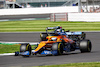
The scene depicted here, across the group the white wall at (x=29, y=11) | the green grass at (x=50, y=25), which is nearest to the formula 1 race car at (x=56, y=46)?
the green grass at (x=50, y=25)

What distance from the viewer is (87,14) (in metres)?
40.4

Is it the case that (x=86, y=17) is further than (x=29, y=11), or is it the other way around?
(x=29, y=11)

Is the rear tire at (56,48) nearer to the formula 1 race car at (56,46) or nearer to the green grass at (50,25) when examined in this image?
the formula 1 race car at (56,46)

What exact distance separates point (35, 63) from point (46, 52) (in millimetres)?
1721

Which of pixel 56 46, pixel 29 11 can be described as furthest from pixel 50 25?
pixel 29 11

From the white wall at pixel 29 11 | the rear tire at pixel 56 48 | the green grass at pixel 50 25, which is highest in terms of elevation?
the white wall at pixel 29 11

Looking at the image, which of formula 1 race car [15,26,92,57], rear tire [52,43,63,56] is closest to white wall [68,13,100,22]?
formula 1 race car [15,26,92,57]

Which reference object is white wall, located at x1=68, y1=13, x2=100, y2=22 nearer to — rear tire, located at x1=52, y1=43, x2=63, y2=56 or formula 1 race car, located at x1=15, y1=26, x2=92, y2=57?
formula 1 race car, located at x1=15, y1=26, x2=92, y2=57

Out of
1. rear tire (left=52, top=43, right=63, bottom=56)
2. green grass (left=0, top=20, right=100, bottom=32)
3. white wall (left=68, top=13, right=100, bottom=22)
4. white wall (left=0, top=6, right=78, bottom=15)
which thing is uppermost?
white wall (left=0, top=6, right=78, bottom=15)

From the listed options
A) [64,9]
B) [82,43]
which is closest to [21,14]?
[64,9]

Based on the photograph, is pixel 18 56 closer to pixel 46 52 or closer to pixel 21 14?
pixel 46 52

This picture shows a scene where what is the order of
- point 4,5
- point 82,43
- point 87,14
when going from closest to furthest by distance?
1. point 82,43
2. point 87,14
3. point 4,5

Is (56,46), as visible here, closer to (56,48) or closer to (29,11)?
(56,48)

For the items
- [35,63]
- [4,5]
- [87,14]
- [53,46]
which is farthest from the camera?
[4,5]
